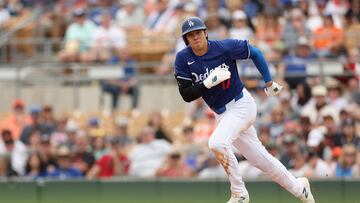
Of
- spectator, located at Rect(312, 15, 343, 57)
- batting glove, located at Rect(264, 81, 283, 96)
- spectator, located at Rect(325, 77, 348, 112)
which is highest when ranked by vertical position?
batting glove, located at Rect(264, 81, 283, 96)

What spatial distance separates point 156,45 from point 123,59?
0.66 metres

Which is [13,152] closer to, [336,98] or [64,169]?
[64,169]

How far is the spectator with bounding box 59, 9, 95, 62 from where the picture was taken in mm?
19016

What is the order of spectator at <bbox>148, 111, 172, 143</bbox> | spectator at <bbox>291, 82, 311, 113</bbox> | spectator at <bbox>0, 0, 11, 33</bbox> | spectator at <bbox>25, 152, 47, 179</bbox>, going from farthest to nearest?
spectator at <bbox>0, 0, 11, 33</bbox>, spectator at <bbox>148, 111, 172, 143</bbox>, spectator at <bbox>291, 82, 311, 113</bbox>, spectator at <bbox>25, 152, 47, 179</bbox>

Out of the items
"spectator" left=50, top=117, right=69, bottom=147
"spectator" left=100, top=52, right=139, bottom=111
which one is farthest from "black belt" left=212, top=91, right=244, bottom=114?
"spectator" left=100, top=52, right=139, bottom=111

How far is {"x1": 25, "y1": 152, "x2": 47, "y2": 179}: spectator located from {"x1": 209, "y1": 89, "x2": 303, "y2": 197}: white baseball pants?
6028mm

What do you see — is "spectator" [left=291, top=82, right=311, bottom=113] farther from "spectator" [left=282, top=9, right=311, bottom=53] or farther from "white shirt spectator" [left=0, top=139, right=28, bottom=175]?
"white shirt spectator" [left=0, top=139, right=28, bottom=175]

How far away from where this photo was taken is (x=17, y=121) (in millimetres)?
18062

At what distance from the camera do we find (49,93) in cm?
1864

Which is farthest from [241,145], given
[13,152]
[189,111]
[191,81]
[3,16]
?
[3,16]

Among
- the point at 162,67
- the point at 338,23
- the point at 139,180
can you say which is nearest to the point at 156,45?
the point at 162,67

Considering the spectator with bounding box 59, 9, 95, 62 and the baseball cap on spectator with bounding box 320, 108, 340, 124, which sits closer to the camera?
the baseball cap on spectator with bounding box 320, 108, 340, 124

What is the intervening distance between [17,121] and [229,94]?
7.86 m

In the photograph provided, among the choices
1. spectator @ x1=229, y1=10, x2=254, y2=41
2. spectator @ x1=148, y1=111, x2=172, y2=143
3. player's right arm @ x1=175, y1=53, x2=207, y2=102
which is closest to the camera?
player's right arm @ x1=175, y1=53, x2=207, y2=102
